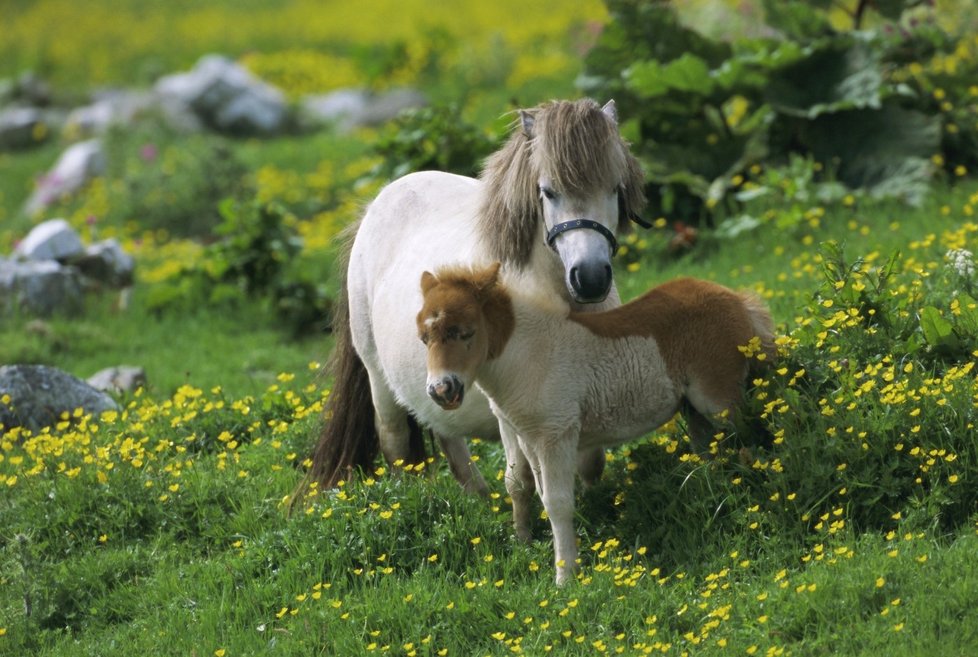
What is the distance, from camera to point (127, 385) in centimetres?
974

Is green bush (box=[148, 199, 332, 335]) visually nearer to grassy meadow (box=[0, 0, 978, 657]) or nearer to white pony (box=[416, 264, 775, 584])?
grassy meadow (box=[0, 0, 978, 657])

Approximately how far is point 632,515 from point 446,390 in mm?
1331

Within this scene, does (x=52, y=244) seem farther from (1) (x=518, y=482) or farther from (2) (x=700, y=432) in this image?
(2) (x=700, y=432)

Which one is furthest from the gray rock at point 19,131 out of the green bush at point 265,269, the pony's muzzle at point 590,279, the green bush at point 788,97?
the pony's muzzle at point 590,279

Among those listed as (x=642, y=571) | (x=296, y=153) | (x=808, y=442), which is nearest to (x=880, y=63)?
(x=808, y=442)

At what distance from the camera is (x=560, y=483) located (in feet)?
18.8

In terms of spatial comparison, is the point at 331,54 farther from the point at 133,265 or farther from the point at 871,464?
the point at 871,464

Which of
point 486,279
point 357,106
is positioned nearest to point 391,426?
point 486,279

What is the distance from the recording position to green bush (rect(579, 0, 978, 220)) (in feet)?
33.2

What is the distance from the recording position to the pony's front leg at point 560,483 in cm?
572

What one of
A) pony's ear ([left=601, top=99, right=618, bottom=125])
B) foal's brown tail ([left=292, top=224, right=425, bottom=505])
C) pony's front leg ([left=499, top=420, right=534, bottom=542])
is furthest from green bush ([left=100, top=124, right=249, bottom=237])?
pony's front leg ([left=499, top=420, right=534, bottom=542])

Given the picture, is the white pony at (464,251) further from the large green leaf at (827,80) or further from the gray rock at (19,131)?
the gray rock at (19,131)

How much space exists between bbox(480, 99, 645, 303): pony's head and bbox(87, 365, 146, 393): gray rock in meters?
4.29

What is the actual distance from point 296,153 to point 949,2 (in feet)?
27.2
